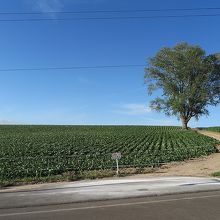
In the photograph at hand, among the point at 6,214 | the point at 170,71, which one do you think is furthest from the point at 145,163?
the point at 170,71

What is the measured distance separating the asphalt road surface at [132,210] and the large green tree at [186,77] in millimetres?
65014

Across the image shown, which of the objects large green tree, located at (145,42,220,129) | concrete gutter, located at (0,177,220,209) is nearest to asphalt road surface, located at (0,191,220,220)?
concrete gutter, located at (0,177,220,209)

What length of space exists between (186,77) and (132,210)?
69.0 m

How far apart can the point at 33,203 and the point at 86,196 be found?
2.00 metres

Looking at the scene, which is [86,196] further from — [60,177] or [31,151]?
[31,151]

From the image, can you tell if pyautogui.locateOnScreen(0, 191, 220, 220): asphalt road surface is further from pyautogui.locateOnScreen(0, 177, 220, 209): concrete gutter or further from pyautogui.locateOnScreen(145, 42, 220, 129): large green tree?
pyautogui.locateOnScreen(145, 42, 220, 129): large green tree

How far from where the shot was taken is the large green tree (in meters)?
78.2

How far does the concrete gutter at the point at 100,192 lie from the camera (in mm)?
13930

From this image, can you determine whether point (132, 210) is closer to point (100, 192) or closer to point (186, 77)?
point (100, 192)

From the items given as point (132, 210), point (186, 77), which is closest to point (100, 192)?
point (132, 210)

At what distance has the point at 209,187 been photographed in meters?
17.0

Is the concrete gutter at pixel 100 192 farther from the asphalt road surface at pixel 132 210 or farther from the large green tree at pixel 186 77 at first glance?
the large green tree at pixel 186 77

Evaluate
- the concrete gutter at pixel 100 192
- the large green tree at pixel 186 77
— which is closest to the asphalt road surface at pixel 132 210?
the concrete gutter at pixel 100 192

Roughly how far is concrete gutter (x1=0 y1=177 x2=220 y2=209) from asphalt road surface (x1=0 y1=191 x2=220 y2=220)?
0.76 m
